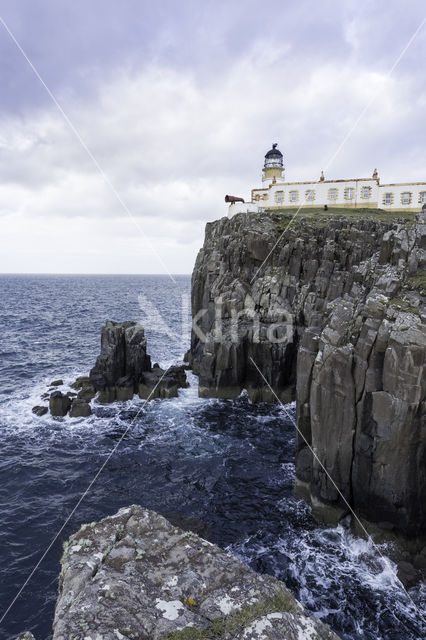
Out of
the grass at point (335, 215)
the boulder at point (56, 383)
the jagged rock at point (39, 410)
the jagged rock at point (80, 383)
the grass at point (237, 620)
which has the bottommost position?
the jagged rock at point (39, 410)

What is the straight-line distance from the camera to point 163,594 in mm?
6879

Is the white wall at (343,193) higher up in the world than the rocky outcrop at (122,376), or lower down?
higher up

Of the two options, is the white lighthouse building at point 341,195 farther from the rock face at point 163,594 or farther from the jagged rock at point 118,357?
the rock face at point 163,594

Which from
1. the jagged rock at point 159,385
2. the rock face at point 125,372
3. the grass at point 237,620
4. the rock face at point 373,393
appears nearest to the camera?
the grass at point 237,620

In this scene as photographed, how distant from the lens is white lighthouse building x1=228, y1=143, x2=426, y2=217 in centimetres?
7100

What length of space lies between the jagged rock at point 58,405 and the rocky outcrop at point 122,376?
1411 millimetres

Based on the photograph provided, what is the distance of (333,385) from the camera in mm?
21391

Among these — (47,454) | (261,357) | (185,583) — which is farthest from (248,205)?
(185,583)

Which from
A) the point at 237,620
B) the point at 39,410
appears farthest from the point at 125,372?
the point at 237,620

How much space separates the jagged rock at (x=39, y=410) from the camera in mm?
36094

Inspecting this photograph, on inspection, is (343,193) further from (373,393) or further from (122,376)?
(373,393)

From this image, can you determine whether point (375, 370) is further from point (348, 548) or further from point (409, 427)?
point (348, 548)

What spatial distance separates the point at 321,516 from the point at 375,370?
905 centimetres

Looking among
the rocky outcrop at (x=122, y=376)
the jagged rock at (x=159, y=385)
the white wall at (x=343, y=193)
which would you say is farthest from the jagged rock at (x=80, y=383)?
the white wall at (x=343, y=193)
